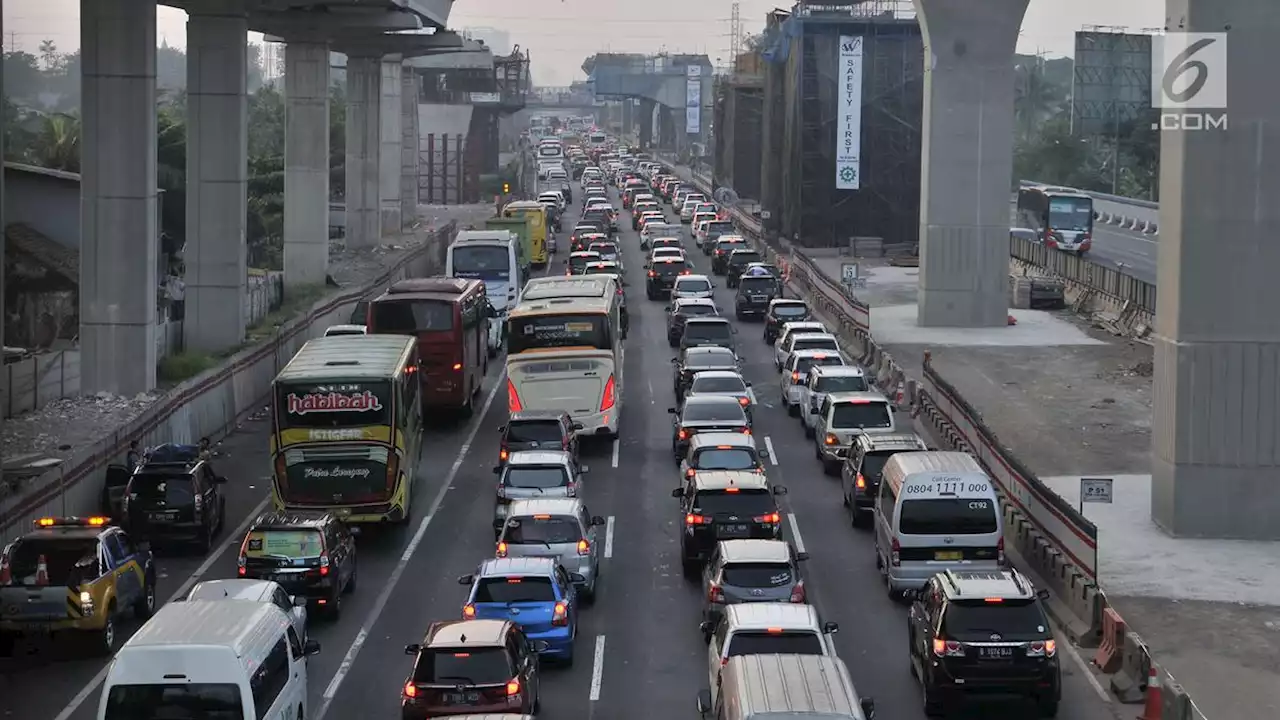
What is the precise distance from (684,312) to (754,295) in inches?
285

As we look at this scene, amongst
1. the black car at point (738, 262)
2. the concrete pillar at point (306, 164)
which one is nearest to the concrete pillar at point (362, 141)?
the concrete pillar at point (306, 164)

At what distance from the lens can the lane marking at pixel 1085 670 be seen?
21.9 m

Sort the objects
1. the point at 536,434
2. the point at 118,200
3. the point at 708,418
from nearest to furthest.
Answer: the point at 536,434
the point at 708,418
the point at 118,200

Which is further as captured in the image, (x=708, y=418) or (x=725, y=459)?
(x=708, y=418)

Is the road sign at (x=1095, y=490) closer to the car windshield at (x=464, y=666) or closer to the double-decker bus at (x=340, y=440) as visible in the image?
the car windshield at (x=464, y=666)

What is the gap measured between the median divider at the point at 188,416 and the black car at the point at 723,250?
59.4 feet

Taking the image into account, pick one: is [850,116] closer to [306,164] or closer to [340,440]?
[306,164]

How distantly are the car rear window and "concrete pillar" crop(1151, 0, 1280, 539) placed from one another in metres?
13.8

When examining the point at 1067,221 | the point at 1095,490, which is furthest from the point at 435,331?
the point at 1067,221

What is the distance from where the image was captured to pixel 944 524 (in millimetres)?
25328

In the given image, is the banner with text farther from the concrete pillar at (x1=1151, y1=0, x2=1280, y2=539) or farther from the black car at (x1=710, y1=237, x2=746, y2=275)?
the concrete pillar at (x1=1151, y1=0, x2=1280, y2=539)

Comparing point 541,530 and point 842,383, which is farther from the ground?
point 842,383

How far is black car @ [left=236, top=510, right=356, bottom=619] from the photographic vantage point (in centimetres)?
2498

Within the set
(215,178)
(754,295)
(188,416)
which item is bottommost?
(188,416)
